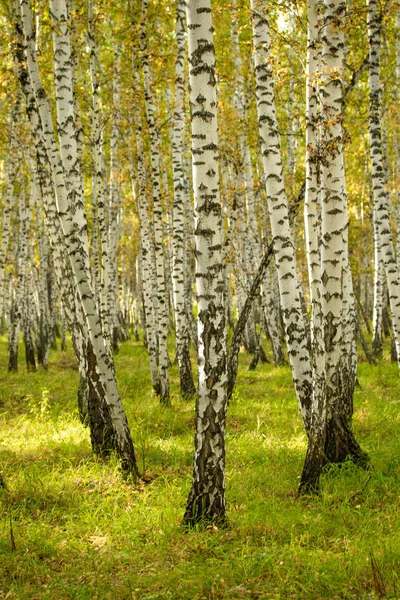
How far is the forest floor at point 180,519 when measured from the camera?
4.30m

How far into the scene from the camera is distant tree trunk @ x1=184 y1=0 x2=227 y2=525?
4.98m

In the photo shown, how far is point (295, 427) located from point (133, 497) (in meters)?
3.46

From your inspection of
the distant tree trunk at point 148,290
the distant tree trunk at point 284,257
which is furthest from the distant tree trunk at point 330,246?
the distant tree trunk at point 148,290

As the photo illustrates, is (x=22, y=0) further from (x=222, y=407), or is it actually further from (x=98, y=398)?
(x=222, y=407)

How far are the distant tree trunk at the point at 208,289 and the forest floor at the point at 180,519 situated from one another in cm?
59

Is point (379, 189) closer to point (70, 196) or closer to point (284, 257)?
point (284, 257)

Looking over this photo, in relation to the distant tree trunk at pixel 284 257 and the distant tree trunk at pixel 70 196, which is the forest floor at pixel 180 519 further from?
the distant tree trunk at pixel 284 257

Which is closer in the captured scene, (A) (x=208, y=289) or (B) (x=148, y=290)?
(A) (x=208, y=289)

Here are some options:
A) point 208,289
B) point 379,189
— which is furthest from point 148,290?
point 208,289

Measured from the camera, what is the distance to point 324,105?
5836 millimetres

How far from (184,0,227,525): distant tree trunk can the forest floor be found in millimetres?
594

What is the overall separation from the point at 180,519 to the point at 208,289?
228 cm

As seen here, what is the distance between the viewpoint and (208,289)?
5000 millimetres

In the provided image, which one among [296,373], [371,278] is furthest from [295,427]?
[371,278]
